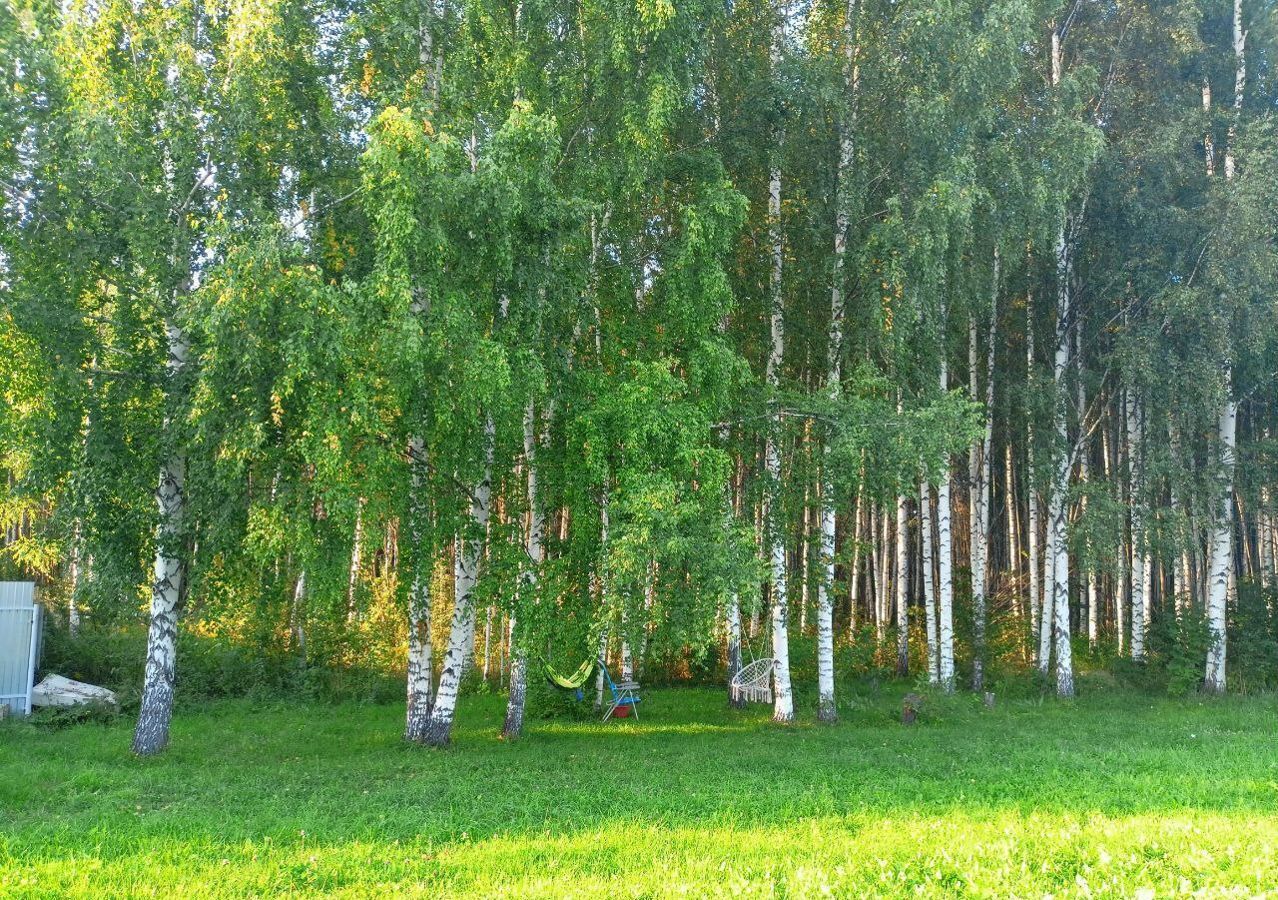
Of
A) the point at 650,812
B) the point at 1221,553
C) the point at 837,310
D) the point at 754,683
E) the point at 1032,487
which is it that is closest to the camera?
the point at 650,812

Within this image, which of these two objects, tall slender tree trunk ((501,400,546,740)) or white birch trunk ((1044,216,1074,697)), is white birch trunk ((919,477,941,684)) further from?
tall slender tree trunk ((501,400,546,740))

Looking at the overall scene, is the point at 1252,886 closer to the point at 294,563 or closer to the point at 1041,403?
the point at 294,563

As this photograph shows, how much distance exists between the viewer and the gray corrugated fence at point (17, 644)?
1263 centimetres

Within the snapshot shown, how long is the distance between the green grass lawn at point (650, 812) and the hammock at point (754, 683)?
5.25ft

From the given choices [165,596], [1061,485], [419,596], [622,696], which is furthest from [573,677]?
[1061,485]

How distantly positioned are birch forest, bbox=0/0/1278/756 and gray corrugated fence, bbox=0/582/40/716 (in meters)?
2.22

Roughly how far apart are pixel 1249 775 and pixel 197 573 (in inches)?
439

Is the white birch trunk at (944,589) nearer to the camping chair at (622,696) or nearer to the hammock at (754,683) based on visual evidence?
the hammock at (754,683)

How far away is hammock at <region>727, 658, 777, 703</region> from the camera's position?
44.6 ft

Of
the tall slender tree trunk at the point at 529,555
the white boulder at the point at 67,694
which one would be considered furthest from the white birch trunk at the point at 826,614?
the white boulder at the point at 67,694

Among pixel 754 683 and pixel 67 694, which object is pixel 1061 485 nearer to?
pixel 754 683

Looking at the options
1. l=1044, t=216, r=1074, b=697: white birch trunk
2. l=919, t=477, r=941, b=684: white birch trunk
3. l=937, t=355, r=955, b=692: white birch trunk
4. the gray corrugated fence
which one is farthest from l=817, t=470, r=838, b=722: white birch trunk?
the gray corrugated fence

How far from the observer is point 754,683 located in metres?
13.7

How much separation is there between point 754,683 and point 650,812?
7.05 meters
